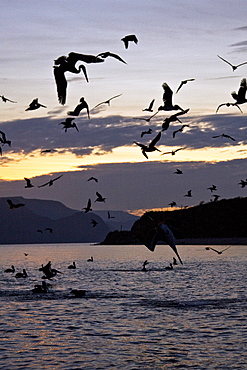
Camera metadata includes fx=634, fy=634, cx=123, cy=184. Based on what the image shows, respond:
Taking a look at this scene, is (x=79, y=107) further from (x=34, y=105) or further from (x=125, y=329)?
(x=125, y=329)

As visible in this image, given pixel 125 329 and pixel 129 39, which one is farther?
pixel 125 329

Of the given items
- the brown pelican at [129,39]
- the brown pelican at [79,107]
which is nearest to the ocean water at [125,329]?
the brown pelican at [79,107]

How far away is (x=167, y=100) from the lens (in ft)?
100

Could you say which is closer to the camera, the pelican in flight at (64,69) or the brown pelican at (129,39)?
the pelican in flight at (64,69)

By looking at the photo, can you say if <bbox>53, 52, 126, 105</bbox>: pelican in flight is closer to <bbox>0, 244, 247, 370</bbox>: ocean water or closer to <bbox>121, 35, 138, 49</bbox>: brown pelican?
<bbox>121, 35, 138, 49</bbox>: brown pelican

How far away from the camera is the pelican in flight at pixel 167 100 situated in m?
29.7

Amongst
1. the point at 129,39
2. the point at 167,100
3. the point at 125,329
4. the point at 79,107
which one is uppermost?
the point at 129,39

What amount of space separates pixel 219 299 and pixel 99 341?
771 inches

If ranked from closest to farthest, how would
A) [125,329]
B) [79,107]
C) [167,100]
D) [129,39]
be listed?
[79,107], [129,39], [167,100], [125,329]

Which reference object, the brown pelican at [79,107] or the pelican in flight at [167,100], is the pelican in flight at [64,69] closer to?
the brown pelican at [79,107]

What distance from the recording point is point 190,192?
Answer: 53.1 meters

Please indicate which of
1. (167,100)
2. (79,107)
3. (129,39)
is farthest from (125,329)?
(129,39)

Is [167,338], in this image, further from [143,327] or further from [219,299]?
[219,299]

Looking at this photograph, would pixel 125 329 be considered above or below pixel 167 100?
below
